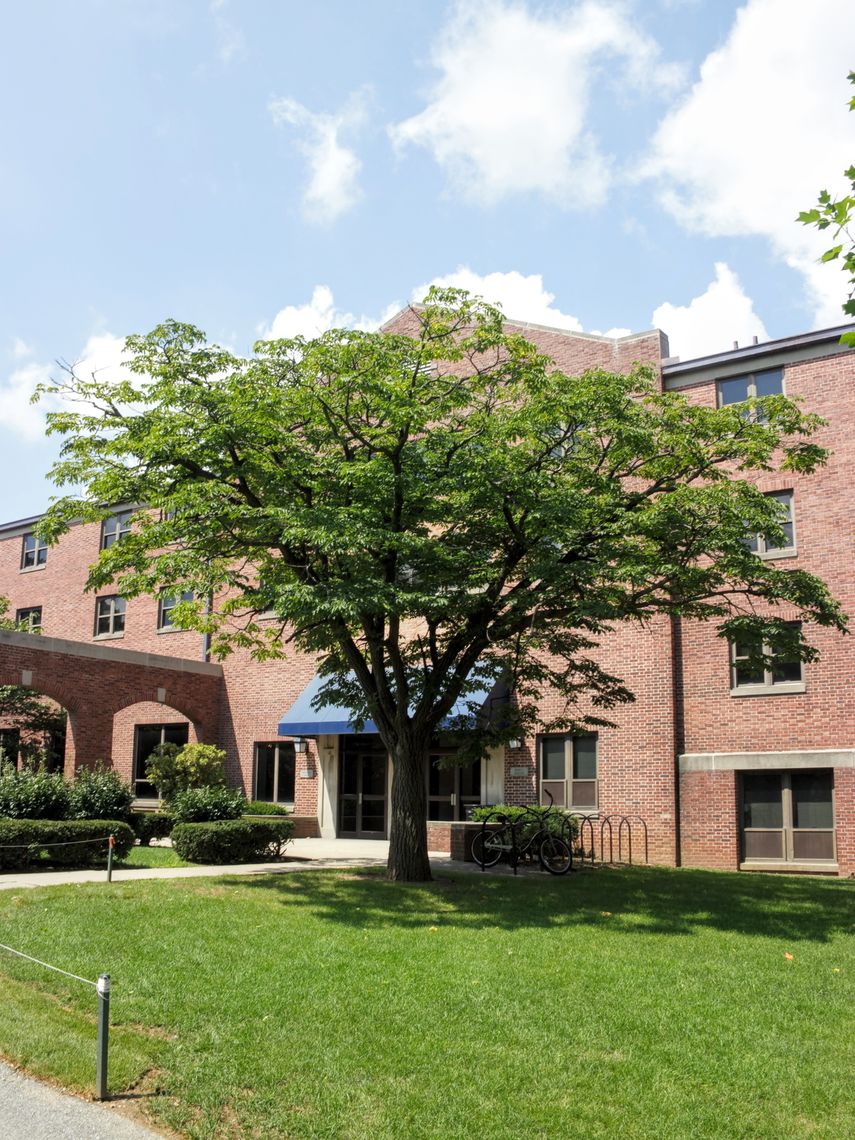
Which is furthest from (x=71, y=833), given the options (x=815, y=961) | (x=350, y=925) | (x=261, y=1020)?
(x=815, y=961)

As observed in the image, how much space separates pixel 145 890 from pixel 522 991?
300 inches

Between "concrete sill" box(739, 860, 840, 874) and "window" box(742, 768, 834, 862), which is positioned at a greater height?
"window" box(742, 768, 834, 862)

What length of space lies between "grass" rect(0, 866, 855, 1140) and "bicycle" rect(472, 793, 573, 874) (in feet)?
15.1

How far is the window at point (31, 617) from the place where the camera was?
1463 inches

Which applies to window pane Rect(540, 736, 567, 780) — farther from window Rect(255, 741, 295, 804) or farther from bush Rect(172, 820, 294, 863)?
window Rect(255, 741, 295, 804)

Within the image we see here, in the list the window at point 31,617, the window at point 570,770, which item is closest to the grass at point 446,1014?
the window at point 570,770

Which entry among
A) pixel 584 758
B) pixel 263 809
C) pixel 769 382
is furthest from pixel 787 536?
pixel 263 809

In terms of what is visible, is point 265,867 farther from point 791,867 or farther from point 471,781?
point 791,867

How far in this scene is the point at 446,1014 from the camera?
8.18 m

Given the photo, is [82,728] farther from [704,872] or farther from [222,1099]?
[222,1099]

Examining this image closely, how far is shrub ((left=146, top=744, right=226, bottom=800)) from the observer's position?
2862 cm

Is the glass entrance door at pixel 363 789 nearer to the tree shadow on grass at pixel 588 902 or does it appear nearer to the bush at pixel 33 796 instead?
the bush at pixel 33 796

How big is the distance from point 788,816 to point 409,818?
933 cm

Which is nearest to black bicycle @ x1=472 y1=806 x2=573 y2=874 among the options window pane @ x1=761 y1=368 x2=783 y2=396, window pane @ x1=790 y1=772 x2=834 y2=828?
window pane @ x1=790 y1=772 x2=834 y2=828
